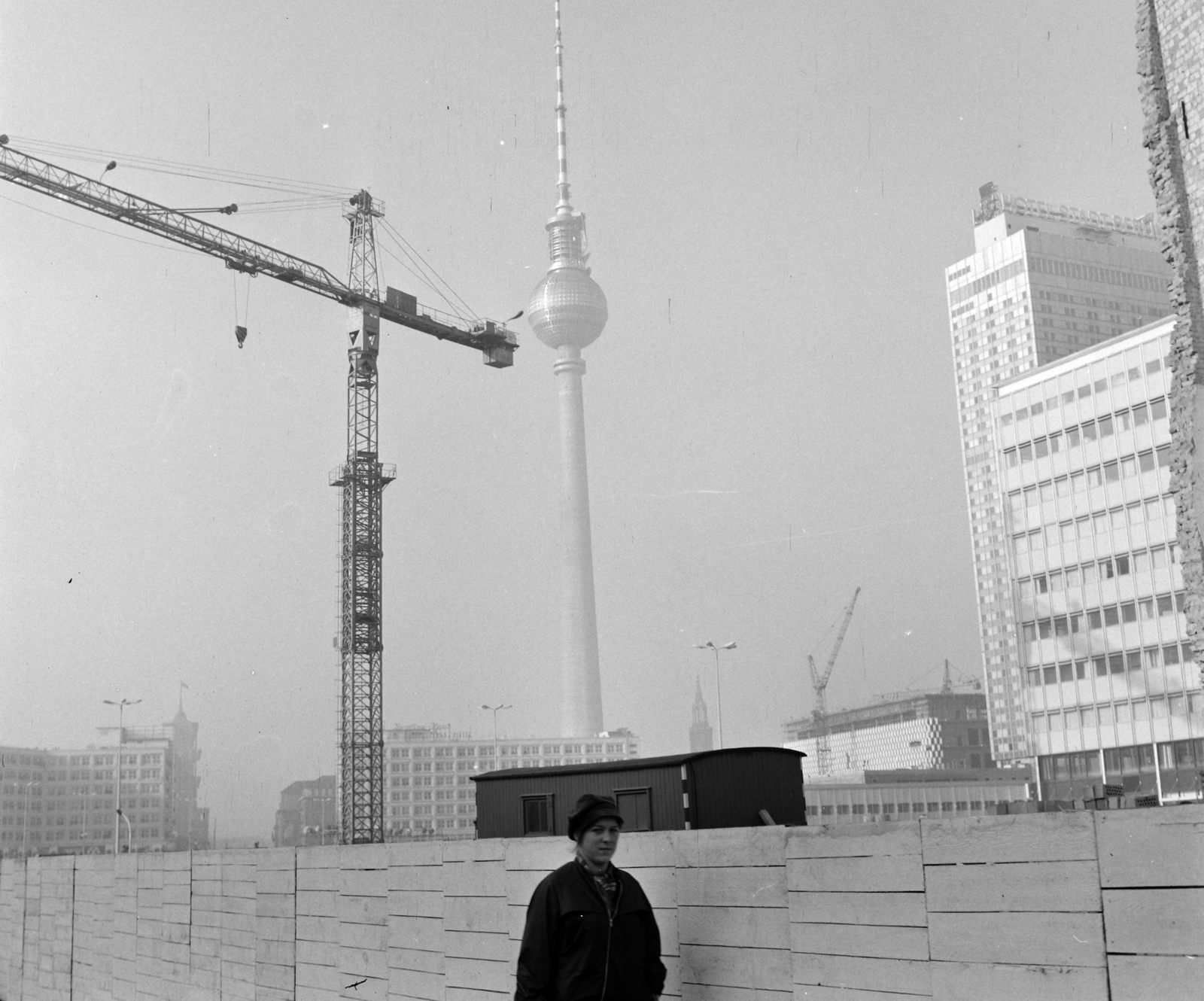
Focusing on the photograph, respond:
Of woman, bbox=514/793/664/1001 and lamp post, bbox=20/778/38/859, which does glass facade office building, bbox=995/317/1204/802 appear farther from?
woman, bbox=514/793/664/1001

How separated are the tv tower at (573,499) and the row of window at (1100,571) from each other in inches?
4381

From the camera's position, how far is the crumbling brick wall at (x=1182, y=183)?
1705 centimetres

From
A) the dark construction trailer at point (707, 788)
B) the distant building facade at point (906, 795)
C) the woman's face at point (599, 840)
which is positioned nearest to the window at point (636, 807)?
the dark construction trailer at point (707, 788)

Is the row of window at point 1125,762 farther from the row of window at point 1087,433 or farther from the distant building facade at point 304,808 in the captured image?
the distant building facade at point 304,808

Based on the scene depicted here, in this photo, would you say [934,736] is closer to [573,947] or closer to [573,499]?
[573,499]

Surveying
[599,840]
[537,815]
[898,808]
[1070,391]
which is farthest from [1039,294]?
[599,840]

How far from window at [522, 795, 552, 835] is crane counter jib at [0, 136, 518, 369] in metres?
59.0

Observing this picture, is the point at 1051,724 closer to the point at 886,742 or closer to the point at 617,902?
the point at 617,902

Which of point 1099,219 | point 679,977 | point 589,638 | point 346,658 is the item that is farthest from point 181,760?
point 1099,219

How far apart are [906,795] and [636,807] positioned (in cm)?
8485

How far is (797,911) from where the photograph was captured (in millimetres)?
7617

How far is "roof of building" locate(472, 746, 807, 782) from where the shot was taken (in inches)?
519

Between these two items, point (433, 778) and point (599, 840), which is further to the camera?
point (433, 778)

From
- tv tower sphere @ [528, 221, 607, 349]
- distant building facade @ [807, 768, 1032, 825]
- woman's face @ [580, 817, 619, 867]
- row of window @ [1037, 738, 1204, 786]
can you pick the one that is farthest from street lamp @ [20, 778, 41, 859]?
tv tower sphere @ [528, 221, 607, 349]
